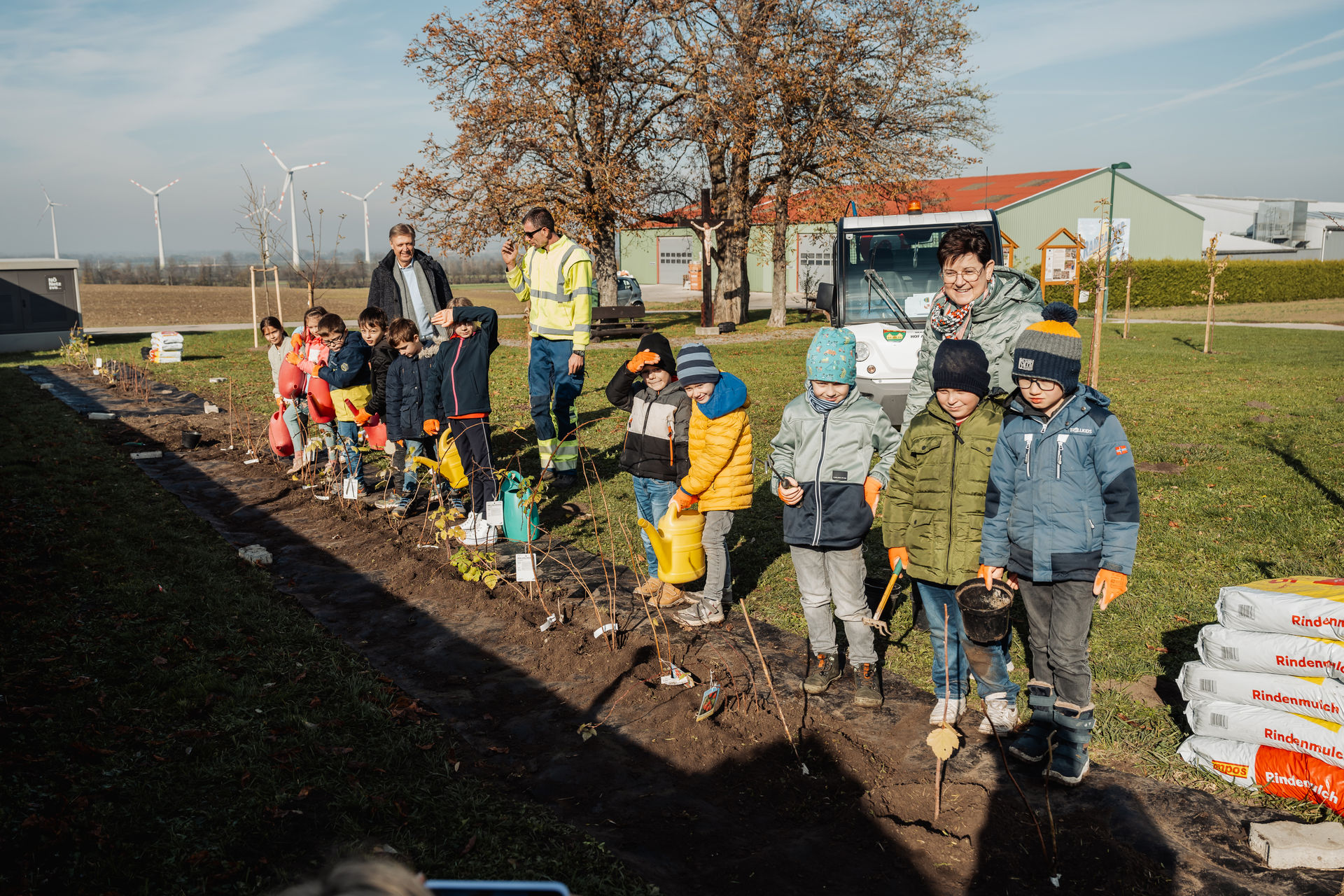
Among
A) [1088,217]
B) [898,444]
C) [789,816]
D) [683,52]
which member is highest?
[683,52]

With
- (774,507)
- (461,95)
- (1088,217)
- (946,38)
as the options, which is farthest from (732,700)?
(1088,217)

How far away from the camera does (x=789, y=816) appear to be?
3289 mm

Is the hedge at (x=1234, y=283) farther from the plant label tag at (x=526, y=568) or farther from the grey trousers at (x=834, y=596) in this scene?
the grey trousers at (x=834, y=596)

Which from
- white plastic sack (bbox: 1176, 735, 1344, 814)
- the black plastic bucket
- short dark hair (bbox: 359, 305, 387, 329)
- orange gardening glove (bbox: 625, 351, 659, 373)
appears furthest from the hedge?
the black plastic bucket

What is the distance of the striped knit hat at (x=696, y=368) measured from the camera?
4.67 m

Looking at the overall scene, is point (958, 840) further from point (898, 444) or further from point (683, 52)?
point (683, 52)

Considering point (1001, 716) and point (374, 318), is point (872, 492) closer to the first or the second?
point (1001, 716)

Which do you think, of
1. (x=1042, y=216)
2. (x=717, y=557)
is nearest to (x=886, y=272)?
(x=717, y=557)

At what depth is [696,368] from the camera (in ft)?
15.3

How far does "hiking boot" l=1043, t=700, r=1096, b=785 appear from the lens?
3436 millimetres

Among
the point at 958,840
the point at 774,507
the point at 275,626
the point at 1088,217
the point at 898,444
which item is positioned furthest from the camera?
the point at 1088,217

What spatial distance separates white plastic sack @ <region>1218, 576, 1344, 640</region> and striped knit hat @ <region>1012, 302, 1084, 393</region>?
1.11 metres

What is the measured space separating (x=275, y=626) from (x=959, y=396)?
395 cm

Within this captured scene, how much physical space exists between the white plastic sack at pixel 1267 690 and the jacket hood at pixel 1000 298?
5.76 feet
